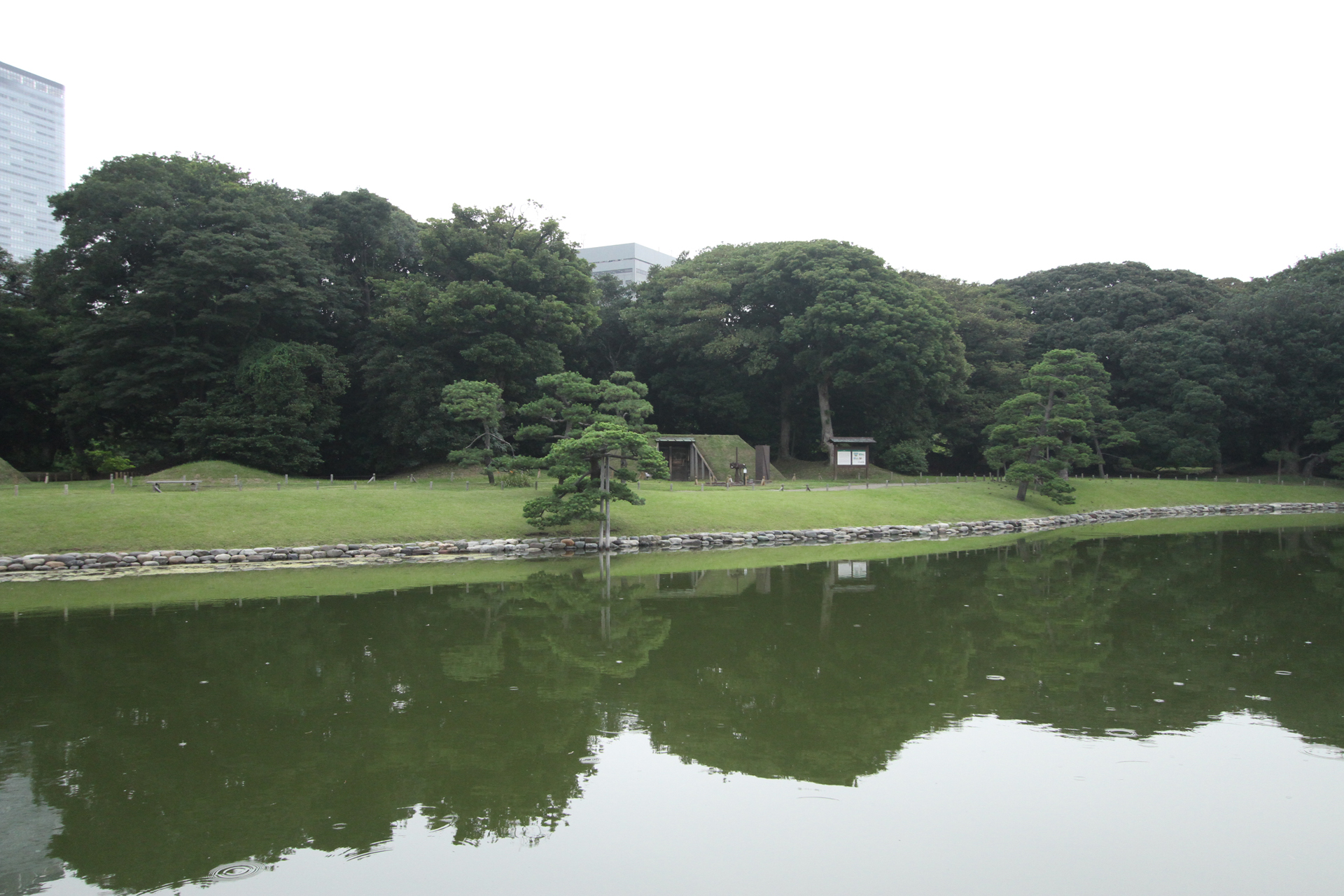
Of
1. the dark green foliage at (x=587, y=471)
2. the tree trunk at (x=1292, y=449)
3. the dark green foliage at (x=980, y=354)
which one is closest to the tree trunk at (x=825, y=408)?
the dark green foliage at (x=980, y=354)

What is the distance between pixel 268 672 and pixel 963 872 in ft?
25.5

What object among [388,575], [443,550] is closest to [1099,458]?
[443,550]

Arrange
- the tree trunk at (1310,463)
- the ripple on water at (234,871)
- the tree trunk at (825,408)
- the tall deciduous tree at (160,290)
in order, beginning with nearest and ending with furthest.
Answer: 1. the ripple on water at (234,871)
2. the tall deciduous tree at (160,290)
3. the tree trunk at (825,408)
4. the tree trunk at (1310,463)

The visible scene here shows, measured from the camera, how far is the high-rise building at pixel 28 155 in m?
135

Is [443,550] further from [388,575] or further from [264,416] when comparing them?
[264,416]

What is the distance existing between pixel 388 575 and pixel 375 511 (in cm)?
524

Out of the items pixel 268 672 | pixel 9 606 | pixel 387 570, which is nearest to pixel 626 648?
pixel 268 672

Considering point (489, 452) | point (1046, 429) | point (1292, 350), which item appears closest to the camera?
point (489, 452)

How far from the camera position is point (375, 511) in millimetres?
21391

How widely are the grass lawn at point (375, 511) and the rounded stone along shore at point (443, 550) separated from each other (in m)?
0.40

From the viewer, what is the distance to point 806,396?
42375 mm

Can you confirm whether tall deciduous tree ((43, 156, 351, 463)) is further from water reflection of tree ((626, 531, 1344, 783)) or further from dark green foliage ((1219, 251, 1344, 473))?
dark green foliage ((1219, 251, 1344, 473))

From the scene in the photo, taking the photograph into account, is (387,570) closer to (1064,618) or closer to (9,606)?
(9,606)

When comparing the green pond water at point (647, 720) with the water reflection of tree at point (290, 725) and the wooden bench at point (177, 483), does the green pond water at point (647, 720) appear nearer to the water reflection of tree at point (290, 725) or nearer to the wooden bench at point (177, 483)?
the water reflection of tree at point (290, 725)
